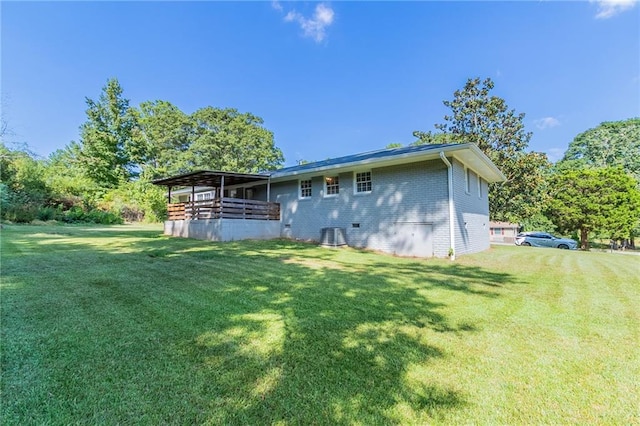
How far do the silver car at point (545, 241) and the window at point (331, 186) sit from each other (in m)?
18.8

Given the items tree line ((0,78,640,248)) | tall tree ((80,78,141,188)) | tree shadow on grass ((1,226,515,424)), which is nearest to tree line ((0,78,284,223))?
tall tree ((80,78,141,188))

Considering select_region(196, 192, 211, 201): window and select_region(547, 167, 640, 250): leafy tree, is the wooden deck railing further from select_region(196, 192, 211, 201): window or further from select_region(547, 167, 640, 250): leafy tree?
select_region(547, 167, 640, 250): leafy tree

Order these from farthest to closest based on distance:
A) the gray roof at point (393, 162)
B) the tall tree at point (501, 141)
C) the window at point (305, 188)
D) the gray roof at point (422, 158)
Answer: the tall tree at point (501, 141), the window at point (305, 188), the gray roof at point (393, 162), the gray roof at point (422, 158)

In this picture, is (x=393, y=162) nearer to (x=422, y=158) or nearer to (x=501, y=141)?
(x=422, y=158)

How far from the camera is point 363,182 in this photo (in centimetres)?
1160

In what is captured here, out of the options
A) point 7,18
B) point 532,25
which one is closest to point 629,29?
point 532,25

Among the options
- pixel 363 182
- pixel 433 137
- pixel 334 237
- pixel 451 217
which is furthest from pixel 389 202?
pixel 433 137

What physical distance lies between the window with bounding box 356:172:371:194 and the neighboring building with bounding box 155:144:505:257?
0.04 m

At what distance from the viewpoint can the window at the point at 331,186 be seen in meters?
12.4

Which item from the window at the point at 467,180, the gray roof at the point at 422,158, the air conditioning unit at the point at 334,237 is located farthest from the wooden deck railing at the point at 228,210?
the window at the point at 467,180

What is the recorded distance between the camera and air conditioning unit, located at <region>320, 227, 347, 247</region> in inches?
453

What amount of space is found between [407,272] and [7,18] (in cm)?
1639

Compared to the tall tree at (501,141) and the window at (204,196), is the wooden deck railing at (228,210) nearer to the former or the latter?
the window at (204,196)

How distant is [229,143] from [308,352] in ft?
115
